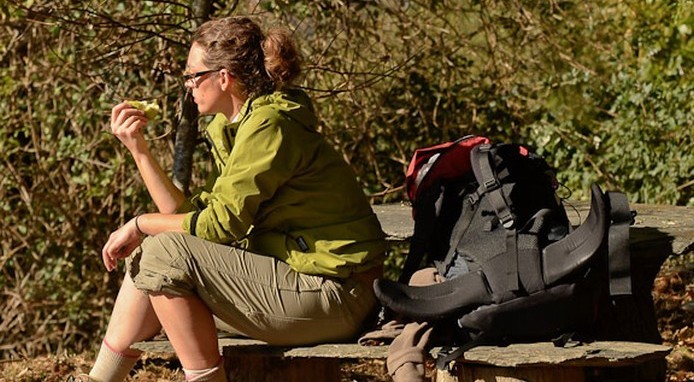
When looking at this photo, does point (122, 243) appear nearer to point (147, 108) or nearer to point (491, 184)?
point (147, 108)

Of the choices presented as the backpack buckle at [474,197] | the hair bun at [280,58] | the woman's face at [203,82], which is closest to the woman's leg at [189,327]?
the woman's face at [203,82]

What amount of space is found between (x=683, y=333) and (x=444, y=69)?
7.79 feet

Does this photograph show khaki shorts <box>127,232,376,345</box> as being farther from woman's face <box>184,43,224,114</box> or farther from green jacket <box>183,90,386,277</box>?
woman's face <box>184,43,224,114</box>

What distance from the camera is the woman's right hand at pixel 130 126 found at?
4.20m

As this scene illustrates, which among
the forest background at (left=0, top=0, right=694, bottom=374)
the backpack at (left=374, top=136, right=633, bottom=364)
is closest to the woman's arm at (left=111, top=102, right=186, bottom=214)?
the backpack at (left=374, top=136, right=633, bottom=364)

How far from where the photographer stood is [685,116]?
7.40 meters

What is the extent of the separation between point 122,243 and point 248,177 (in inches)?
23.8

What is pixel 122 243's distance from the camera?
4238 millimetres

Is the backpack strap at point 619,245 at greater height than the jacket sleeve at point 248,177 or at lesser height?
lesser

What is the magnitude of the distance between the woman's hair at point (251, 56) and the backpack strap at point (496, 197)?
66 cm

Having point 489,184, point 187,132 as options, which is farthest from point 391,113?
point 489,184

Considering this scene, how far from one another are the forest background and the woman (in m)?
3.05

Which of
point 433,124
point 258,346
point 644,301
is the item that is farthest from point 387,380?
point 433,124

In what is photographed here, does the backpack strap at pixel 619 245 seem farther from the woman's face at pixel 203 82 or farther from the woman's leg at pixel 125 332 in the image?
the woman's leg at pixel 125 332
